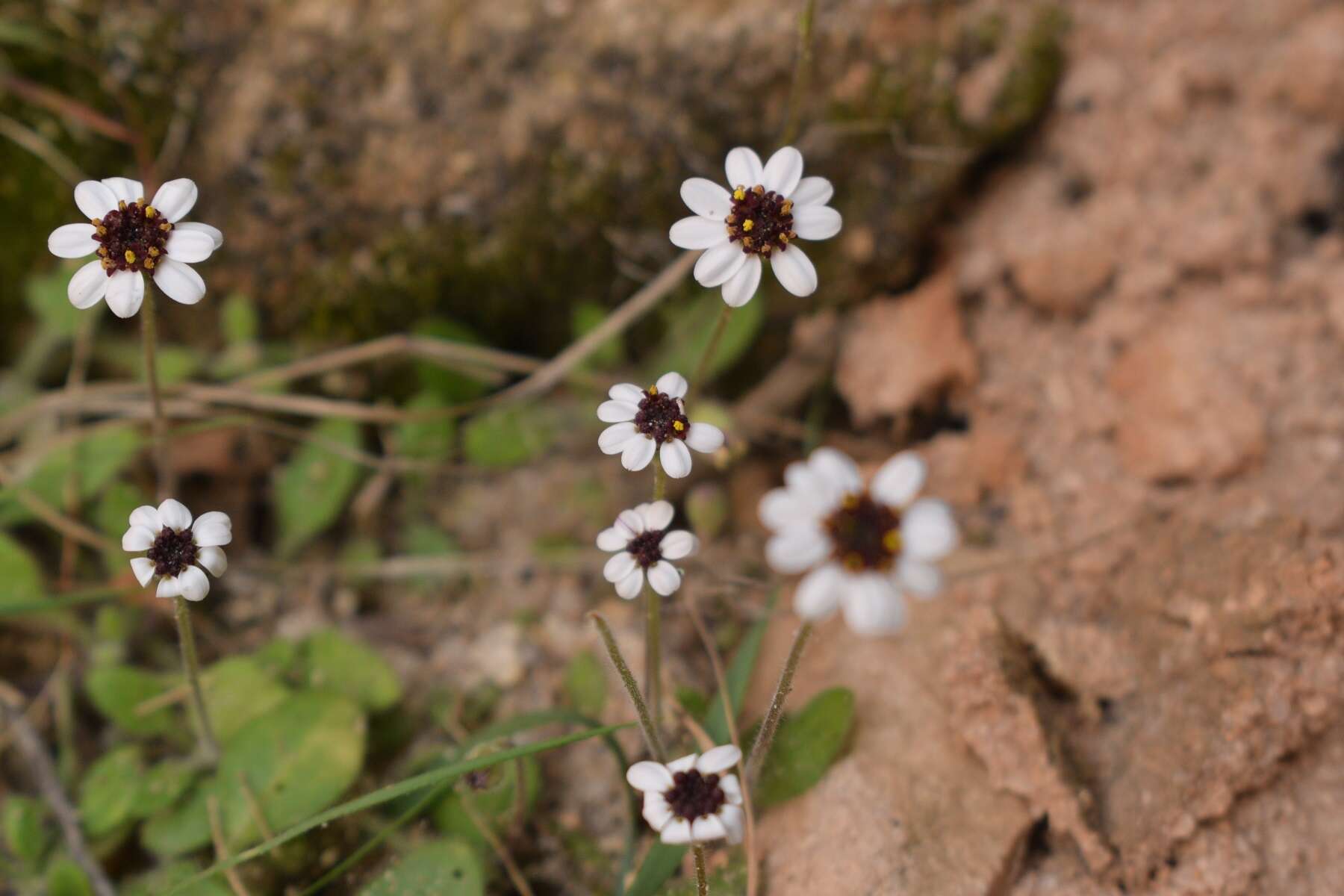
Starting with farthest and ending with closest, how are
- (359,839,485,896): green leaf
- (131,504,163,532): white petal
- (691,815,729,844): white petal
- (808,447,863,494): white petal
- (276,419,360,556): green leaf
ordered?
(276,419,360,556): green leaf → (359,839,485,896): green leaf → (131,504,163,532): white petal → (691,815,729,844): white petal → (808,447,863,494): white petal

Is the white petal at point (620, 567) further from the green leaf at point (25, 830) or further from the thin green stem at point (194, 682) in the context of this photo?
the green leaf at point (25, 830)

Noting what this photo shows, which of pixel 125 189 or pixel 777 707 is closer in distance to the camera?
pixel 777 707

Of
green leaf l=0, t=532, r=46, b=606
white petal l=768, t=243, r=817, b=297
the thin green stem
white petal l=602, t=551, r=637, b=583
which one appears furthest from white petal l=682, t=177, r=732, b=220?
green leaf l=0, t=532, r=46, b=606

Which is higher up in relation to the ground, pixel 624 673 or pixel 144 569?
pixel 144 569

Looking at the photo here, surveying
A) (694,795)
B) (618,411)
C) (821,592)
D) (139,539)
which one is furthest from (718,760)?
(139,539)

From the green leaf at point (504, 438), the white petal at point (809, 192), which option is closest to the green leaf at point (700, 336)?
the green leaf at point (504, 438)

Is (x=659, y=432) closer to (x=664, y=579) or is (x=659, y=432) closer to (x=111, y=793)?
(x=664, y=579)

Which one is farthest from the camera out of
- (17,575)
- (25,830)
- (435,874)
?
(17,575)

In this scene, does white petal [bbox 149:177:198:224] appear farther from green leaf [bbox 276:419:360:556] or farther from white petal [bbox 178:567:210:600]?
green leaf [bbox 276:419:360:556]
